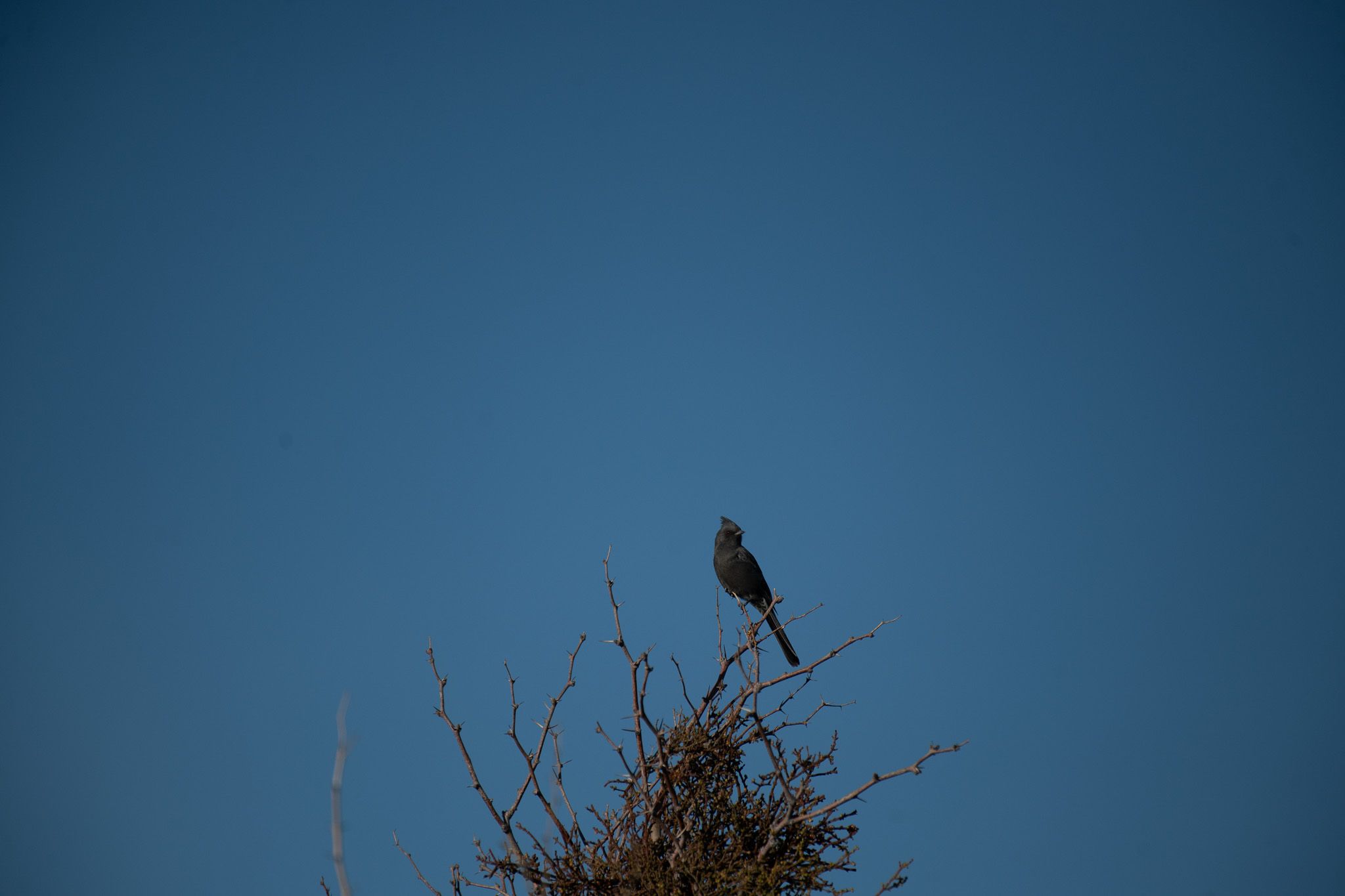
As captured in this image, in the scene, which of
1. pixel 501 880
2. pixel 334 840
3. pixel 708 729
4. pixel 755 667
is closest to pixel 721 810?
pixel 708 729

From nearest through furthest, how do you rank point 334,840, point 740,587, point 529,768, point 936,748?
point 334,840 < point 936,748 < point 529,768 < point 740,587

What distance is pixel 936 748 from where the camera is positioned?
3.58 m

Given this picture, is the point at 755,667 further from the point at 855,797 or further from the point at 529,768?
the point at 529,768

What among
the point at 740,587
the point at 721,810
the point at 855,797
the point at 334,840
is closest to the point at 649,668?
the point at 721,810

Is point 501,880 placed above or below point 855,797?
above

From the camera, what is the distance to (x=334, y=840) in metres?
2.16

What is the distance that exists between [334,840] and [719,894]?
7.95 feet

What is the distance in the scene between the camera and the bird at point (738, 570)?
815 centimetres

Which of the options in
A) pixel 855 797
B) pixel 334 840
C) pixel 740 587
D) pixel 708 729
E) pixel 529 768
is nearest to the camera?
pixel 334 840

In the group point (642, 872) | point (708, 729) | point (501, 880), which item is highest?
point (708, 729)

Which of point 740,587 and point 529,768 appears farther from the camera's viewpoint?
point 740,587

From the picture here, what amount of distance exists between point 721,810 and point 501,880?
3.76 feet

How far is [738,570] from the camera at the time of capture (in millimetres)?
8141

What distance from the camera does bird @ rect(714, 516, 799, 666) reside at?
26.7 ft
